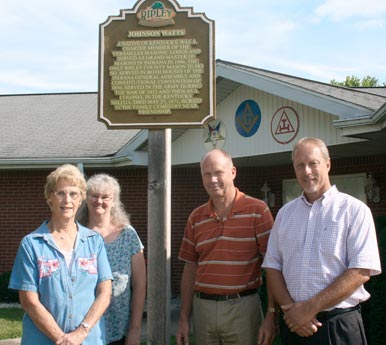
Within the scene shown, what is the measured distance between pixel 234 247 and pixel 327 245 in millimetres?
749

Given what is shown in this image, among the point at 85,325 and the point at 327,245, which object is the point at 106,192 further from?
the point at 327,245

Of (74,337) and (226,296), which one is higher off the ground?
(226,296)

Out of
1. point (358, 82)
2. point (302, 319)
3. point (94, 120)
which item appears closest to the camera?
point (302, 319)

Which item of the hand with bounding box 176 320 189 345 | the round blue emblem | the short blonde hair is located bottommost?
the hand with bounding box 176 320 189 345

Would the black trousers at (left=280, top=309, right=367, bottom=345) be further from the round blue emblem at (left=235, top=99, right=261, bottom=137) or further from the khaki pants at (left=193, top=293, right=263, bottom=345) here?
the round blue emblem at (left=235, top=99, right=261, bottom=137)

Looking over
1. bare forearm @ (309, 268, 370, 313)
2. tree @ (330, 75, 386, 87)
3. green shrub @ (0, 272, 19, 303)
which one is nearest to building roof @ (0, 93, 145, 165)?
green shrub @ (0, 272, 19, 303)

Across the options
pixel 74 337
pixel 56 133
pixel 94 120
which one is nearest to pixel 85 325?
pixel 74 337

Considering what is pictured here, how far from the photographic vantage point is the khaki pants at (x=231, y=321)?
3.80 metres

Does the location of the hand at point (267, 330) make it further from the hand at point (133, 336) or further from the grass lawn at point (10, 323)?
the grass lawn at point (10, 323)

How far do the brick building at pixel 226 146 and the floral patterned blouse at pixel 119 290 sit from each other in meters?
3.53

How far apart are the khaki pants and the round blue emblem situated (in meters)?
5.56

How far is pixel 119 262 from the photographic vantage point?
3.82m

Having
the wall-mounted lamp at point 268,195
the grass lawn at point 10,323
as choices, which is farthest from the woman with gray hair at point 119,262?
the wall-mounted lamp at point 268,195

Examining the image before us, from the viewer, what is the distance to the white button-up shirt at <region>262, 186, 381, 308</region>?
3.20 m
